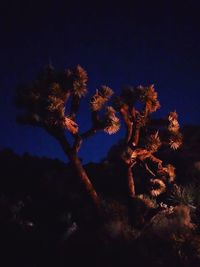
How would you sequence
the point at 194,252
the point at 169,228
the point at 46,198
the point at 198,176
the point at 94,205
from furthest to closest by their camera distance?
the point at 198,176 < the point at 46,198 < the point at 94,205 < the point at 169,228 < the point at 194,252

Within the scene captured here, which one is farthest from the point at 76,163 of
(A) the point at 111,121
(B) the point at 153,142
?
(B) the point at 153,142

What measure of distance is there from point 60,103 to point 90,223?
3.77 meters

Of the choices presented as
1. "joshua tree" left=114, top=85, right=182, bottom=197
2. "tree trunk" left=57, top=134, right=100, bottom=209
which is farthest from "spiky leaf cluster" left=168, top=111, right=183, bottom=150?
"tree trunk" left=57, top=134, right=100, bottom=209

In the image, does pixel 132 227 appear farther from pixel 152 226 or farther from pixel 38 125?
pixel 38 125

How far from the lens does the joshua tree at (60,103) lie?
10.1m

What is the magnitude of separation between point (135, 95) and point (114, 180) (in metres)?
4.88

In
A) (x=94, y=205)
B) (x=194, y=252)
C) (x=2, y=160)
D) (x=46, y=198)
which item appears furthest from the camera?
(x=2, y=160)

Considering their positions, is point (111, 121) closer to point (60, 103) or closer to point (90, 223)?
point (60, 103)

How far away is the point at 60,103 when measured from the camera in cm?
1006

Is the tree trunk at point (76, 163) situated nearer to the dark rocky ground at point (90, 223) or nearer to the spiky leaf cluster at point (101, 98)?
the dark rocky ground at point (90, 223)

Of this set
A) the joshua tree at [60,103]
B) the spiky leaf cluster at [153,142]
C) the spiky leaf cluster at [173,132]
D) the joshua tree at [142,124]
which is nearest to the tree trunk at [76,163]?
the joshua tree at [60,103]

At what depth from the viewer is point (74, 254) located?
10281 millimetres

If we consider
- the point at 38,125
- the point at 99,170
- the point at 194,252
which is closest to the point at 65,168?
the point at 99,170

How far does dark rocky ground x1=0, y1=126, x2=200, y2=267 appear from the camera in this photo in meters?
9.87
